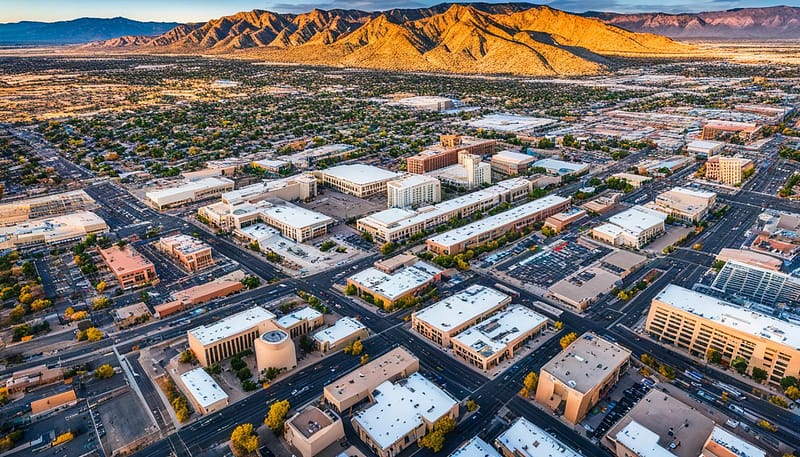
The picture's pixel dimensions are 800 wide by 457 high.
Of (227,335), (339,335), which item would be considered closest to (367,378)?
(339,335)

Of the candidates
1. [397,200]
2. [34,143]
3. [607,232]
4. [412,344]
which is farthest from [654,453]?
[34,143]

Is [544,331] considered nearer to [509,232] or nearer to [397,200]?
[509,232]

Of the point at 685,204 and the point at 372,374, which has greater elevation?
the point at 685,204

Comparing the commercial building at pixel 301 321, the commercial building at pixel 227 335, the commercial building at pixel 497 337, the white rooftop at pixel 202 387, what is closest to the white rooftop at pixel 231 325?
the commercial building at pixel 227 335

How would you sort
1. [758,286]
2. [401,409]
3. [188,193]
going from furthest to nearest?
[188,193], [758,286], [401,409]

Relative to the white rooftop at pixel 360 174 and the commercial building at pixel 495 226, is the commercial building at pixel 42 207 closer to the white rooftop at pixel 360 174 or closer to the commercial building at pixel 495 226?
the white rooftop at pixel 360 174

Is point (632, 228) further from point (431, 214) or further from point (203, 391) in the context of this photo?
point (203, 391)

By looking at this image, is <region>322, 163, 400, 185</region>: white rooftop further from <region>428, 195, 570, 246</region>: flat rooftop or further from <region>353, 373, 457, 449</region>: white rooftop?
<region>353, 373, 457, 449</region>: white rooftop
